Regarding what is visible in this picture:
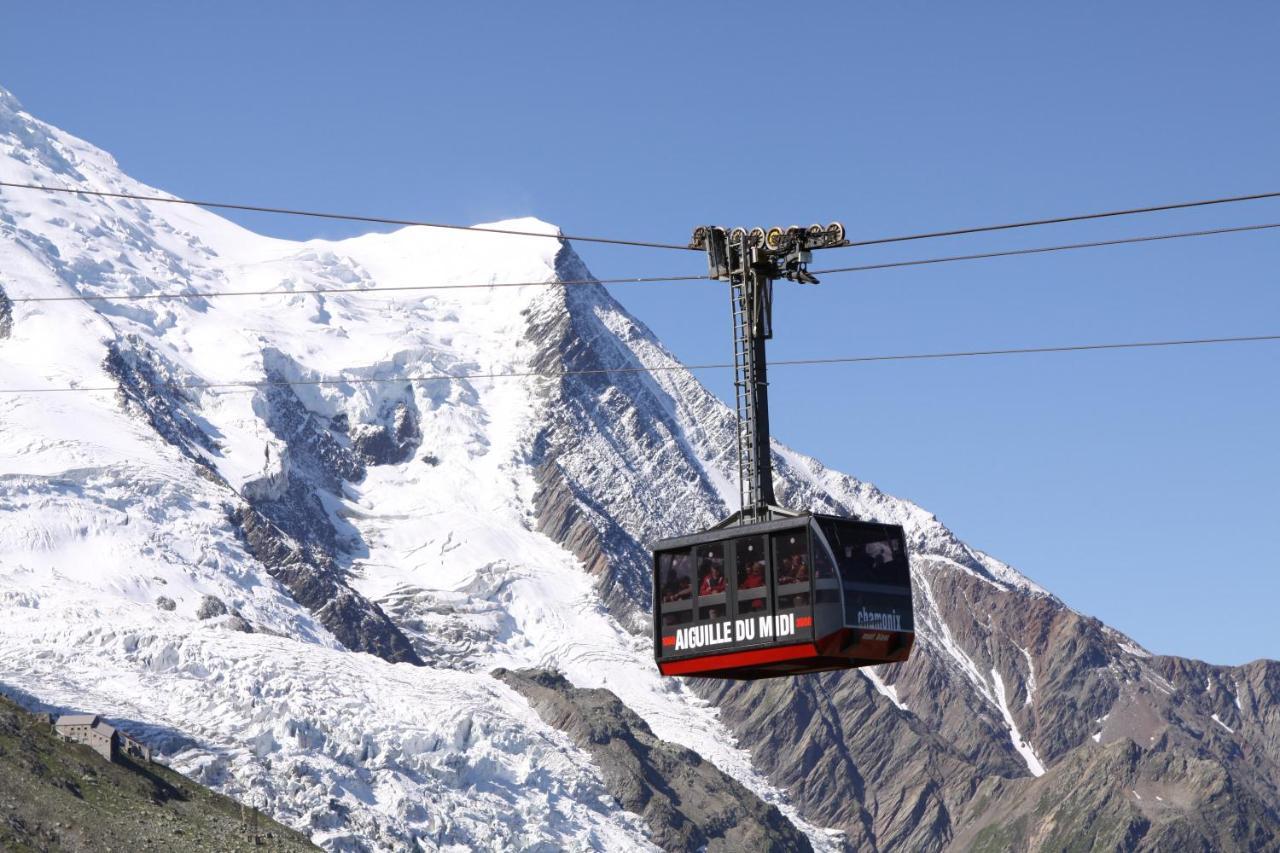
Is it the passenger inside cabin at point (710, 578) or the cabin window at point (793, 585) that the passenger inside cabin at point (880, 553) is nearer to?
the cabin window at point (793, 585)

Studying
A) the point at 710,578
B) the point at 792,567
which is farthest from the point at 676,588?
the point at 792,567

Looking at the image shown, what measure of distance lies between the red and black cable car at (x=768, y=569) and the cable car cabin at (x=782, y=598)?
2 centimetres

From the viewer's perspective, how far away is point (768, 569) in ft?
176

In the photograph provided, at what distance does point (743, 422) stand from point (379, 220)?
16.8m

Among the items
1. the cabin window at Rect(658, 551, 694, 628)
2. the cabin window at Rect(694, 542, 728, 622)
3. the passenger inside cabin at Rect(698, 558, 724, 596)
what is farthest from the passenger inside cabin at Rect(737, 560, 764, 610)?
the cabin window at Rect(658, 551, 694, 628)

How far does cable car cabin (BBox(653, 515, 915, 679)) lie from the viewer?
5288 cm

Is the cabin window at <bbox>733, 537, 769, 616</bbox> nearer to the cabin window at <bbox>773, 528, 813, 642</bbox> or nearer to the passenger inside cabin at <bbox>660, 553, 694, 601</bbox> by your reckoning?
the cabin window at <bbox>773, 528, 813, 642</bbox>

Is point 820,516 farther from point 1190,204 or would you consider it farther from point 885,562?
point 1190,204

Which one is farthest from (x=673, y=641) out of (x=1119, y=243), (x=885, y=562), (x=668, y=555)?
(x=1119, y=243)

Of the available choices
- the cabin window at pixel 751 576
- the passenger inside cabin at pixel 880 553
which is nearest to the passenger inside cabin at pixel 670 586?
the cabin window at pixel 751 576

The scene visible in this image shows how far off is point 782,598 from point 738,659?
7.39ft

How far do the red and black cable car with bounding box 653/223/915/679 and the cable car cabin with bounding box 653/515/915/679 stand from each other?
25 millimetres

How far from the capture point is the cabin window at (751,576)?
53594 mm

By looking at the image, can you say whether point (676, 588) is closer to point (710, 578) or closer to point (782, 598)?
point (710, 578)
